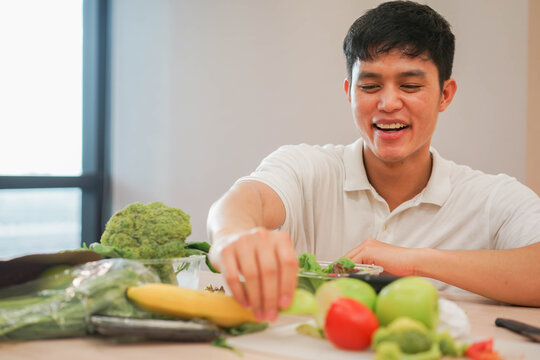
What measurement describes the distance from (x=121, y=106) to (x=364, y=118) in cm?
248

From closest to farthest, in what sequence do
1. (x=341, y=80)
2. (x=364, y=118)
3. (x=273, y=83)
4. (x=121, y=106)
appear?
(x=364, y=118) < (x=341, y=80) < (x=273, y=83) < (x=121, y=106)

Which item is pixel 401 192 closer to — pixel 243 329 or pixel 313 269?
pixel 313 269

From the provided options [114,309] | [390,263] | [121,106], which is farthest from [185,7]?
[114,309]

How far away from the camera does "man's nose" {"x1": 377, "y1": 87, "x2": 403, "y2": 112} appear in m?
1.55

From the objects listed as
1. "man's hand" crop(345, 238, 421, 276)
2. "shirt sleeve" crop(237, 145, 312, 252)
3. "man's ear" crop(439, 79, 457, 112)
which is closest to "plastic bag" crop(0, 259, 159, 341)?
"man's hand" crop(345, 238, 421, 276)

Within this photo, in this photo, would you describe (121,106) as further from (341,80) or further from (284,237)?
(284,237)

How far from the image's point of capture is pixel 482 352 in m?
0.76

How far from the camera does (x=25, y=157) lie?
3469 mm

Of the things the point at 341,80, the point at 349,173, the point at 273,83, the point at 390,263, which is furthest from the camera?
the point at 273,83

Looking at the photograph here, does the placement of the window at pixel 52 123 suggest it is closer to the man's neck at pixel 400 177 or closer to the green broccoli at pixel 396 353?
the man's neck at pixel 400 177

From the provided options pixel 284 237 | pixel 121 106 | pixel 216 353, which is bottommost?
pixel 216 353

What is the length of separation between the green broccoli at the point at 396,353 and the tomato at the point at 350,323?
0.05 metres

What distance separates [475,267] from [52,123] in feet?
9.71

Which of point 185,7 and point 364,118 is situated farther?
point 185,7
